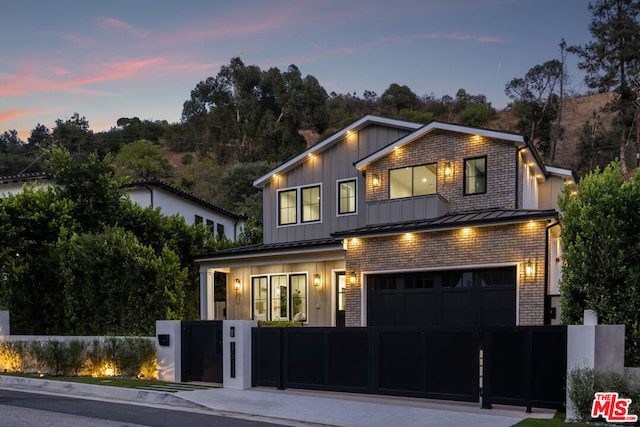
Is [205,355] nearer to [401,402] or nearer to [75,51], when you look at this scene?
[401,402]

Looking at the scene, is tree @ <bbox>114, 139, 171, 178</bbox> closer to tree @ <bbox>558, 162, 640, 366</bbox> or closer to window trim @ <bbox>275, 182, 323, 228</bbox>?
window trim @ <bbox>275, 182, 323, 228</bbox>

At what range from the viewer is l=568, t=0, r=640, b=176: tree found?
56.9 meters

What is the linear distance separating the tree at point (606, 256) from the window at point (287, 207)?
1544cm

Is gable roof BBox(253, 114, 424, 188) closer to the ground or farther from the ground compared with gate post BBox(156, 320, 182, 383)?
farther from the ground

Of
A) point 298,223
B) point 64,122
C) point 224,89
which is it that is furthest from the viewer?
point 64,122

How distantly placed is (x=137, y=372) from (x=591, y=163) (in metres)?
57.7

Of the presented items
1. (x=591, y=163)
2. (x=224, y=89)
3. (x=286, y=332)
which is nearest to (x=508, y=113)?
(x=591, y=163)

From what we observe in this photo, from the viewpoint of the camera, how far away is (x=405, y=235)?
62.2 ft

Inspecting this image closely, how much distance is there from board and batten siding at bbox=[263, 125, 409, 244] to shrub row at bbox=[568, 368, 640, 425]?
46.0 feet

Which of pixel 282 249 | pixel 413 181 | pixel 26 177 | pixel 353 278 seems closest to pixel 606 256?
pixel 353 278

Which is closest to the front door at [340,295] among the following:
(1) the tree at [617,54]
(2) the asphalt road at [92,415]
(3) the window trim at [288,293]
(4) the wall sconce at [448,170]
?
(3) the window trim at [288,293]

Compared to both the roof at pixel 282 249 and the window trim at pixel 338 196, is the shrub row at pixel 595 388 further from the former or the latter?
the window trim at pixel 338 196

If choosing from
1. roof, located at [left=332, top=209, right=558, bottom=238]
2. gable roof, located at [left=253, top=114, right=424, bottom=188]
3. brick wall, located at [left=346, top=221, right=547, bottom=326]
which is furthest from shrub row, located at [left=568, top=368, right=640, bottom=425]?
gable roof, located at [left=253, top=114, right=424, bottom=188]

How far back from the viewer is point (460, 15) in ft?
152
